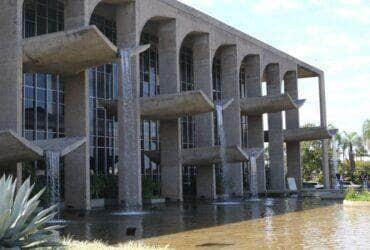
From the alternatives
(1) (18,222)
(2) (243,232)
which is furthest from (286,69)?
(1) (18,222)

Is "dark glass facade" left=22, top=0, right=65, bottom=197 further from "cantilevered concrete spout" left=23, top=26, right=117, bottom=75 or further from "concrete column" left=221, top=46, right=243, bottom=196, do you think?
"concrete column" left=221, top=46, right=243, bottom=196

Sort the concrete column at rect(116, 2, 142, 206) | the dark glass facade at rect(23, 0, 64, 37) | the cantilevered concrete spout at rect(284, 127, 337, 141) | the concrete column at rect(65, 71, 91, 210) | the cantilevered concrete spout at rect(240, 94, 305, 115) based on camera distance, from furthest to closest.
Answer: the cantilevered concrete spout at rect(284, 127, 337, 141) < the cantilevered concrete spout at rect(240, 94, 305, 115) < the dark glass facade at rect(23, 0, 64, 37) < the concrete column at rect(116, 2, 142, 206) < the concrete column at rect(65, 71, 91, 210)

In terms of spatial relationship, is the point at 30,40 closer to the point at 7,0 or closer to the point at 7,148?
the point at 7,0

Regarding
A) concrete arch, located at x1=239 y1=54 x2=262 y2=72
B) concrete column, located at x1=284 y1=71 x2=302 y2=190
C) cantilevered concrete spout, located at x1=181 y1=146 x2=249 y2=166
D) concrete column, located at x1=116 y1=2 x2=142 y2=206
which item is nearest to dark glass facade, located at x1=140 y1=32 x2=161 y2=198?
cantilevered concrete spout, located at x1=181 y1=146 x2=249 y2=166

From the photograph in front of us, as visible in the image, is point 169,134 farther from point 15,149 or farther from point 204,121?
point 15,149

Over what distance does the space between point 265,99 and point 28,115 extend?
55.3 ft

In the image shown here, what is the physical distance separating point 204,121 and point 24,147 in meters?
17.8

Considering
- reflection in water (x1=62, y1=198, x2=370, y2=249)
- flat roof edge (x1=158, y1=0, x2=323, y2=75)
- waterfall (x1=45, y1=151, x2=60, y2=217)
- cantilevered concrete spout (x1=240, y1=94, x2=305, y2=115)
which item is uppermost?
flat roof edge (x1=158, y1=0, x2=323, y2=75)

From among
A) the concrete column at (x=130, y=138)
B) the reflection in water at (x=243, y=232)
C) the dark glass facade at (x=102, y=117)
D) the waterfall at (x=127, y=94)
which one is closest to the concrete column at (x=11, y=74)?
the waterfall at (x=127, y=94)

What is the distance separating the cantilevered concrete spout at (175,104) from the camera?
29.2m

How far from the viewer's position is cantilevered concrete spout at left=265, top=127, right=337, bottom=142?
4731cm

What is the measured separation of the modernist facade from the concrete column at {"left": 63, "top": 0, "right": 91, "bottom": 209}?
5 centimetres

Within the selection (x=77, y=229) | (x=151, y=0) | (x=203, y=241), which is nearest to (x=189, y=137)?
(x=151, y=0)

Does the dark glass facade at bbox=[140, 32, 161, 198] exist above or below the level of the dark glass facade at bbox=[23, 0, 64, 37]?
below
